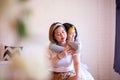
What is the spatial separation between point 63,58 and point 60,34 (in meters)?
0.17

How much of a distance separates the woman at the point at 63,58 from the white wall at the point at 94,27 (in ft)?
4.44

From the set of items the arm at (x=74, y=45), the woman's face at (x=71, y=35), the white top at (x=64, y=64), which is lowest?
the white top at (x=64, y=64)

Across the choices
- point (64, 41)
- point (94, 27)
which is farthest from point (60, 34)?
point (94, 27)

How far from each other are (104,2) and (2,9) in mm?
2749

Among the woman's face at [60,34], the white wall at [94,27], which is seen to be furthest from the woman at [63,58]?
the white wall at [94,27]

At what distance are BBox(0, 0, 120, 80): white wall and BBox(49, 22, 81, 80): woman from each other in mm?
1353

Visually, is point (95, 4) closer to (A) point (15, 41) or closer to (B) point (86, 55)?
(B) point (86, 55)

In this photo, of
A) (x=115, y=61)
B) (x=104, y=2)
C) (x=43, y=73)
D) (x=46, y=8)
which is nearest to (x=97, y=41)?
(x=115, y=61)

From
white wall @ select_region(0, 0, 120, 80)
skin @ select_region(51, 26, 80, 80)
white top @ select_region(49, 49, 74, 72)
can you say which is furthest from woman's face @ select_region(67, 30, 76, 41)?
white wall @ select_region(0, 0, 120, 80)

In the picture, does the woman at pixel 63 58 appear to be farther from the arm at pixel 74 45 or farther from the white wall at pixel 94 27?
the white wall at pixel 94 27

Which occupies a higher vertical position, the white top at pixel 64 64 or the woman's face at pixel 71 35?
the woman's face at pixel 71 35

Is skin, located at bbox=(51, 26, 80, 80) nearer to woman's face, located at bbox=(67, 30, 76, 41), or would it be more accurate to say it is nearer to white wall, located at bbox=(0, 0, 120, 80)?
woman's face, located at bbox=(67, 30, 76, 41)

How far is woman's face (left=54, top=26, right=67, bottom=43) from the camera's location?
150cm

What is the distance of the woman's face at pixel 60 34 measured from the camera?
1499 mm
